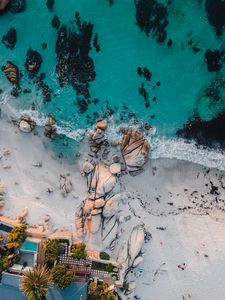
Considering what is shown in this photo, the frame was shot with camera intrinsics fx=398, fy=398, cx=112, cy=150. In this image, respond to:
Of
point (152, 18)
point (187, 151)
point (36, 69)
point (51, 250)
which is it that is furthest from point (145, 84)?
point (51, 250)

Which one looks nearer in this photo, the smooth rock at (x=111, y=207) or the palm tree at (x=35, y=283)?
the palm tree at (x=35, y=283)

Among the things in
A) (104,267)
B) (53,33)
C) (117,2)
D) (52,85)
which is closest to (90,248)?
(104,267)

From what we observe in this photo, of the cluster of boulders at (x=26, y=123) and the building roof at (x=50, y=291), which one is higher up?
the cluster of boulders at (x=26, y=123)

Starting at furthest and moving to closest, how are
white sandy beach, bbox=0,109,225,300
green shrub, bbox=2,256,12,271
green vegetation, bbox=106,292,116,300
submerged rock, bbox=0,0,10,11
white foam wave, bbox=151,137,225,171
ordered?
white foam wave, bbox=151,137,225,171
white sandy beach, bbox=0,109,225,300
submerged rock, bbox=0,0,10,11
green vegetation, bbox=106,292,116,300
green shrub, bbox=2,256,12,271

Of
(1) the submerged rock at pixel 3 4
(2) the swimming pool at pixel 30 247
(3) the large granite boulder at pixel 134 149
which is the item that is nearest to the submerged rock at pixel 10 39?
(1) the submerged rock at pixel 3 4

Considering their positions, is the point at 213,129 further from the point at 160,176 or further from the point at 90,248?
the point at 90,248

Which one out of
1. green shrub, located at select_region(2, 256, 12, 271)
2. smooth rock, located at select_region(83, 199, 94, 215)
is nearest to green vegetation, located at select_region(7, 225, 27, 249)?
green shrub, located at select_region(2, 256, 12, 271)

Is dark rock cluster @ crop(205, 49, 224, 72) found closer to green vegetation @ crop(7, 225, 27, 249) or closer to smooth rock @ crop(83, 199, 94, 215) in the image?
smooth rock @ crop(83, 199, 94, 215)

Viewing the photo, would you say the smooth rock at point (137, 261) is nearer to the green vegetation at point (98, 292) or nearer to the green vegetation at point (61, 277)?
the green vegetation at point (98, 292)
